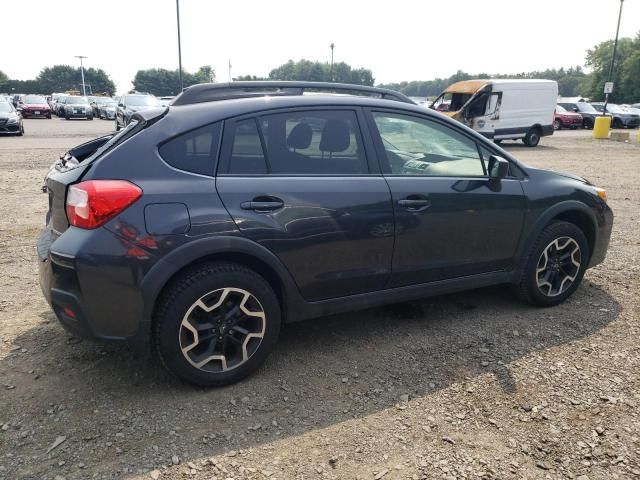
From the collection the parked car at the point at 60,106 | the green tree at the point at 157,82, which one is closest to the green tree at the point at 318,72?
the green tree at the point at 157,82

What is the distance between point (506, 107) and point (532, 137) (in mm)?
2008

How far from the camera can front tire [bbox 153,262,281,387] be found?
Result: 286 cm

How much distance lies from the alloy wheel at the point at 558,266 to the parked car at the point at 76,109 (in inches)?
1322

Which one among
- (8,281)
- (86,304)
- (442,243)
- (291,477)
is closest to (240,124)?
(86,304)

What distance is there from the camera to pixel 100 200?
2697 millimetres

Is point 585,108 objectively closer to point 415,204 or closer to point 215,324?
point 415,204

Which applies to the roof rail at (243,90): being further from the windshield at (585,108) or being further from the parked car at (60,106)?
the parked car at (60,106)

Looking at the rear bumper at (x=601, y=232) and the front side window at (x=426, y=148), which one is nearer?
the front side window at (x=426, y=148)

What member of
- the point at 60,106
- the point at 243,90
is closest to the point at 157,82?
the point at 60,106

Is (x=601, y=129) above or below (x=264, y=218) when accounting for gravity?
below

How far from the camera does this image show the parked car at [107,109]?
109ft

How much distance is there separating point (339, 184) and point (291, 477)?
169 cm

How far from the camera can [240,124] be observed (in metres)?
3.10

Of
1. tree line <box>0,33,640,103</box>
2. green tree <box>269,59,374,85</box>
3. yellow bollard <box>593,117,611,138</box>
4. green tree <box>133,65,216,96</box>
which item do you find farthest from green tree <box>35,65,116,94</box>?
yellow bollard <box>593,117,611,138</box>
